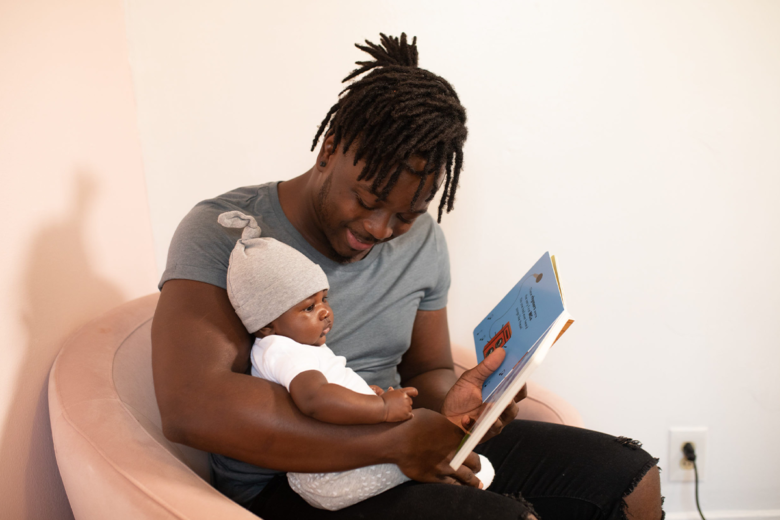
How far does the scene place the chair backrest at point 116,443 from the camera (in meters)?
0.83

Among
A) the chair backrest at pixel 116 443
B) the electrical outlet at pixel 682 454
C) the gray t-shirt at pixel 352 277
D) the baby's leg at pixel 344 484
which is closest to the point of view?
the chair backrest at pixel 116 443

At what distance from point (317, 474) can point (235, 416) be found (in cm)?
18

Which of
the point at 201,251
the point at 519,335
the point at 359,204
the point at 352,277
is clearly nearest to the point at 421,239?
the point at 352,277

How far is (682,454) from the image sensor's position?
195 cm

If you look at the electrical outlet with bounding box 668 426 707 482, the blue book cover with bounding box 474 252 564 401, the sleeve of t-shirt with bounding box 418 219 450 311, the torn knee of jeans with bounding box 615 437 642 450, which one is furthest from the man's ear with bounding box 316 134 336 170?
the electrical outlet with bounding box 668 426 707 482

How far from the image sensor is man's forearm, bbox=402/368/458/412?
52.4 inches

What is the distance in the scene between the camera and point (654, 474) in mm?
1128

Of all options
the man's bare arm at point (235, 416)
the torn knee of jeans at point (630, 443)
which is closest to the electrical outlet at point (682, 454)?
the torn knee of jeans at point (630, 443)

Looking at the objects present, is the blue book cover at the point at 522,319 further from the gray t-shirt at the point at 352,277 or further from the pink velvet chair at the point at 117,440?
the pink velvet chair at the point at 117,440

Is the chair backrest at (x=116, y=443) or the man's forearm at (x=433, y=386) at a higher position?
the chair backrest at (x=116, y=443)

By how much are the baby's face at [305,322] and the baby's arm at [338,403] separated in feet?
0.34

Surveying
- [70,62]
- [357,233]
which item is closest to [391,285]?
[357,233]

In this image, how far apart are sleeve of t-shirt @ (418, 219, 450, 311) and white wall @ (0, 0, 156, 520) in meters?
0.86

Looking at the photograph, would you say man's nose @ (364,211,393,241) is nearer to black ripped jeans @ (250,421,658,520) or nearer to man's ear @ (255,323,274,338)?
man's ear @ (255,323,274,338)
